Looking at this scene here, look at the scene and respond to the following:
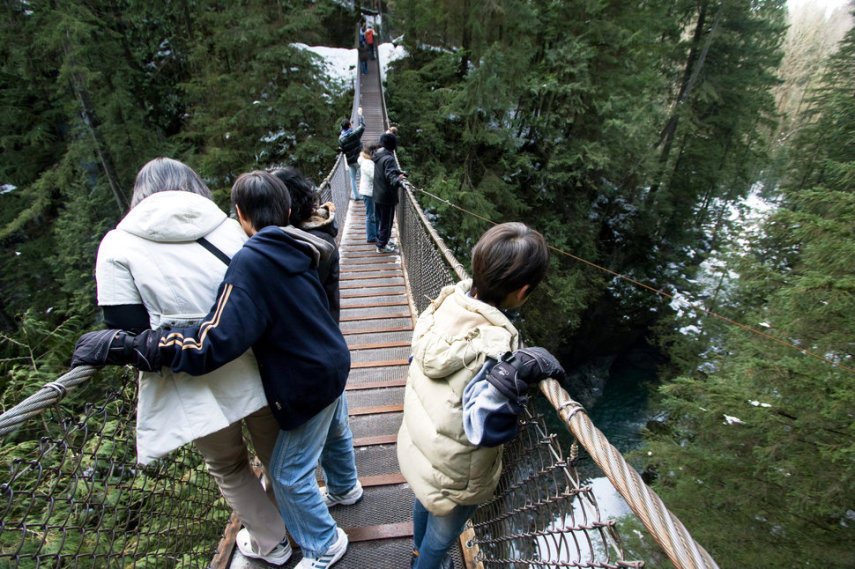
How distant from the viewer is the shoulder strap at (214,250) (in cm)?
104

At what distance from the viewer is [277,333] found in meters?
1.09

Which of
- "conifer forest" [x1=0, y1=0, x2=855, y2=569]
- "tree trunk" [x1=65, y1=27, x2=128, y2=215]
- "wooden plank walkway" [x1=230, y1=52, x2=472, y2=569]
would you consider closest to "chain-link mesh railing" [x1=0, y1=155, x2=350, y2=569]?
"wooden plank walkway" [x1=230, y1=52, x2=472, y2=569]

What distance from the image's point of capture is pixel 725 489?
512cm

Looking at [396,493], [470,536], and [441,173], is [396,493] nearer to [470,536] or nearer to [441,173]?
[470,536]

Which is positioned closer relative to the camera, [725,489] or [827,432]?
[827,432]

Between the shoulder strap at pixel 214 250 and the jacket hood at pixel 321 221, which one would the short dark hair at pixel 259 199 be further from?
the jacket hood at pixel 321 221

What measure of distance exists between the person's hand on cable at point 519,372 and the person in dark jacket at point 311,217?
2.72 feet

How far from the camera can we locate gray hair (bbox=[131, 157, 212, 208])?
107 centimetres

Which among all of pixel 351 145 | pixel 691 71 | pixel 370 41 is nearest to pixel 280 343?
pixel 351 145

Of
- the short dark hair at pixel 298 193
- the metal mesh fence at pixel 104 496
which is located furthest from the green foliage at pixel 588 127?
the metal mesh fence at pixel 104 496

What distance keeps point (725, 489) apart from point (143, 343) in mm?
6807

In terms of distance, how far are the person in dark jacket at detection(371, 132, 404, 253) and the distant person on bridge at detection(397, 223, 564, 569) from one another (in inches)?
120

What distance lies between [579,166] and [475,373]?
12.0 m

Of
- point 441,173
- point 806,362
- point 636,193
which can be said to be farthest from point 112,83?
point 636,193
